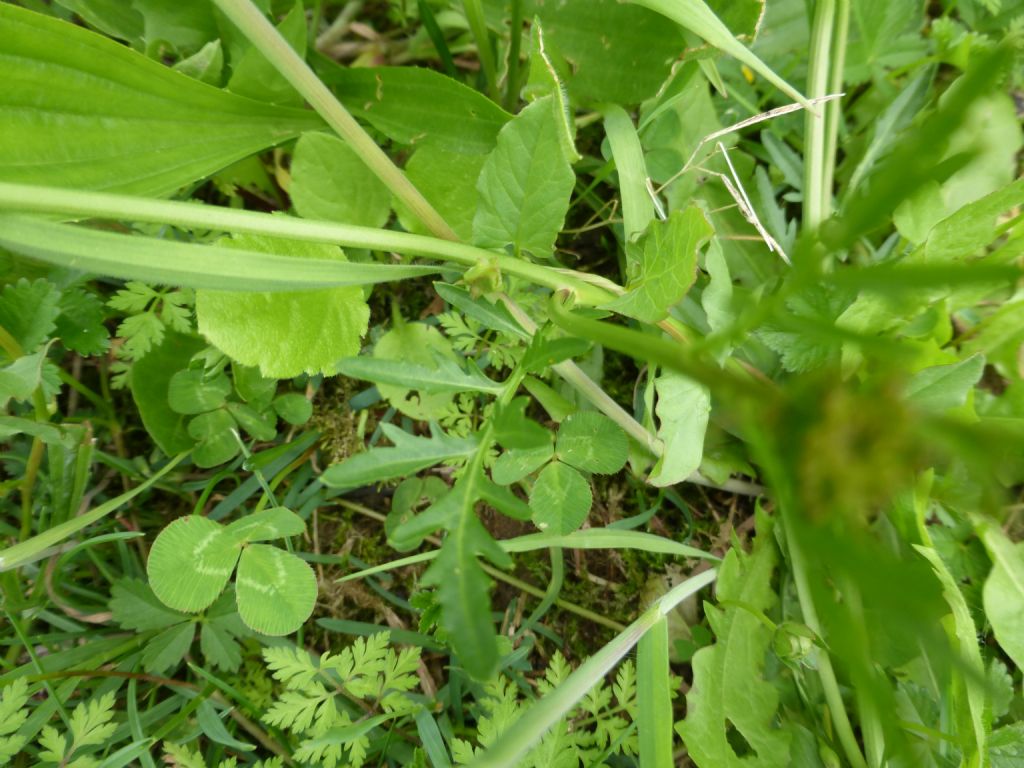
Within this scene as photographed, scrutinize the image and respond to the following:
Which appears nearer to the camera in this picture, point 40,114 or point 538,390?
point 40,114

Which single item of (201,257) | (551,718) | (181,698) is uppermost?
(201,257)

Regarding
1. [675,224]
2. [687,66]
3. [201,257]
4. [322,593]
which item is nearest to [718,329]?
[675,224]

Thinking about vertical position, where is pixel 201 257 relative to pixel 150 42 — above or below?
below

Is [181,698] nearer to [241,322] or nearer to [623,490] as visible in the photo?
[241,322]

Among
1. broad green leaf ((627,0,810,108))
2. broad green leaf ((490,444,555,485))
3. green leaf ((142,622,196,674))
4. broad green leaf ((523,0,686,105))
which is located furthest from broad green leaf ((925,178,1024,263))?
green leaf ((142,622,196,674))

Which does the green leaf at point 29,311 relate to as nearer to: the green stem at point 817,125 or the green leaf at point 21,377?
the green leaf at point 21,377

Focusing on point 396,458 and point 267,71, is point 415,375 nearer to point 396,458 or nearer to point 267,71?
point 396,458

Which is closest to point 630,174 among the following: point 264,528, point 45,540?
point 264,528

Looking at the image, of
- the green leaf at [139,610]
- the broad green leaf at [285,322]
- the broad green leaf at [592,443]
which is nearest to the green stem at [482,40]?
the broad green leaf at [285,322]
